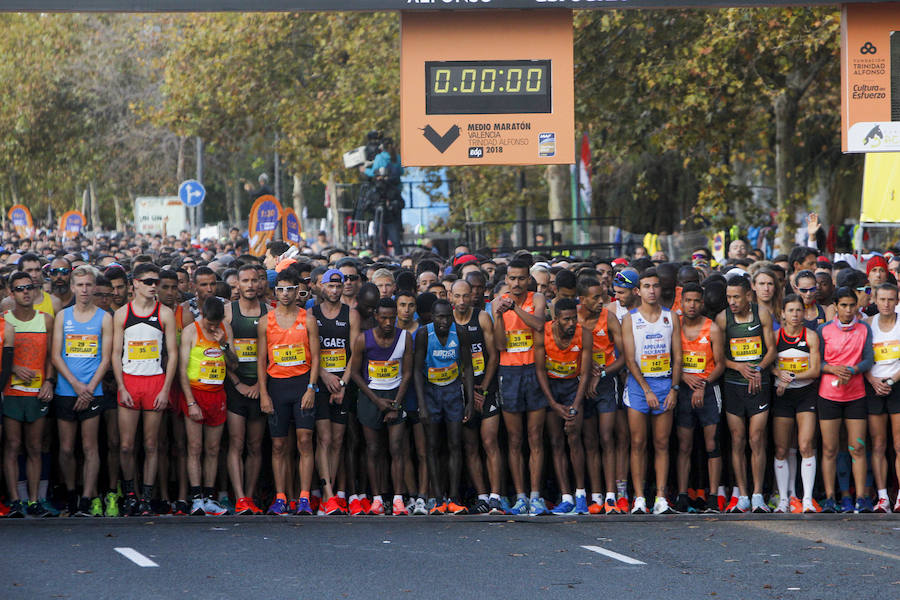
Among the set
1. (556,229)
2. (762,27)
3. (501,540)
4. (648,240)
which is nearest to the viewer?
(501,540)

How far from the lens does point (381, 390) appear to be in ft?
35.4

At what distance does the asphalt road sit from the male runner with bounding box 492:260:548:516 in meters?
0.47

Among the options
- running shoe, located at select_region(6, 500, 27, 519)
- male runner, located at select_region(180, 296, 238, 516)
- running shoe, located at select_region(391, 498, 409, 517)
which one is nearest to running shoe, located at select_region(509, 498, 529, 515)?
running shoe, located at select_region(391, 498, 409, 517)

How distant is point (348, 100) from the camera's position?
102 ft

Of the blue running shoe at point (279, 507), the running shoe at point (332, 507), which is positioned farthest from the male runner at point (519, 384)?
the blue running shoe at point (279, 507)

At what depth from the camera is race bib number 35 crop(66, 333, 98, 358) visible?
1054cm

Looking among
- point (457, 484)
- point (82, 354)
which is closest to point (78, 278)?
point (82, 354)

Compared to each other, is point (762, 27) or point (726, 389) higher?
point (762, 27)

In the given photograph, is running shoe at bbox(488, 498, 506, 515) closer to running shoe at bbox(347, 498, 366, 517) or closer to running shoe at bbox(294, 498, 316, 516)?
running shoe at bbox(347, 498, 366, 517)

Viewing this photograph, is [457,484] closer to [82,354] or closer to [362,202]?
[82,354]

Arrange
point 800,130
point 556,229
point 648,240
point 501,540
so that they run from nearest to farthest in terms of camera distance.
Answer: point 501,540, point 648,240, point 800,130, point 556,229

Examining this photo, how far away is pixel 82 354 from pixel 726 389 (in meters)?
4.99

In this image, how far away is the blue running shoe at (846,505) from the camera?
→ 35.0 ft

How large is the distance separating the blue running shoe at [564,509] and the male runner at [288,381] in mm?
1846
